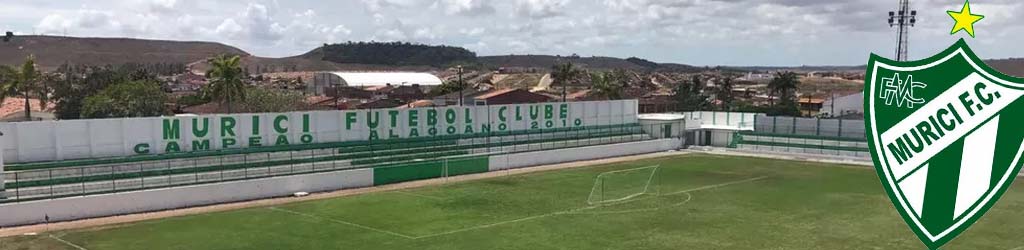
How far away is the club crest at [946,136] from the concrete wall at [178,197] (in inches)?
1453

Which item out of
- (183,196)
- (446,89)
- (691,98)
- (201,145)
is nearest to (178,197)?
(183,196)

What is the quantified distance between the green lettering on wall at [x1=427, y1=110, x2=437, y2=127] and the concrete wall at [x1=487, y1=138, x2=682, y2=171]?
281 inches

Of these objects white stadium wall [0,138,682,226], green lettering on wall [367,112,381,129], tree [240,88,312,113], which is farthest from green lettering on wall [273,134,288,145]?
tree [240,88,312,113]

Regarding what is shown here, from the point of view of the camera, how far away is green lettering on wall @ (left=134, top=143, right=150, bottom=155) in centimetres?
4819

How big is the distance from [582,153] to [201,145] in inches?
1089

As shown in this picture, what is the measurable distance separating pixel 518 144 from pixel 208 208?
87.9ft

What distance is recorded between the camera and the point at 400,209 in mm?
40688

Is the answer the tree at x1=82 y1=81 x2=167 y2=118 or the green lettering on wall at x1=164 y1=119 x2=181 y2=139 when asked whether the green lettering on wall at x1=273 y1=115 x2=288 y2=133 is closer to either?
the green lettering on wall at x1=164 y1=119 x2=181 y2=139

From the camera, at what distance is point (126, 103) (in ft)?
251

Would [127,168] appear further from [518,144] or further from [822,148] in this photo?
[822,148]

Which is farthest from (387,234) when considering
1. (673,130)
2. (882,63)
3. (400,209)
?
(673,130)

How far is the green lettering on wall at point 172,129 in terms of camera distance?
49.3 m

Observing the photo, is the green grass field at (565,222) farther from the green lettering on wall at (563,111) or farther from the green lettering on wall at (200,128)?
the green lettering on wall at (563,111)

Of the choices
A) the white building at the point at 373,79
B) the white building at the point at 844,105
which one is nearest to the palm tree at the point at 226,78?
the white building at the point at 373,79
